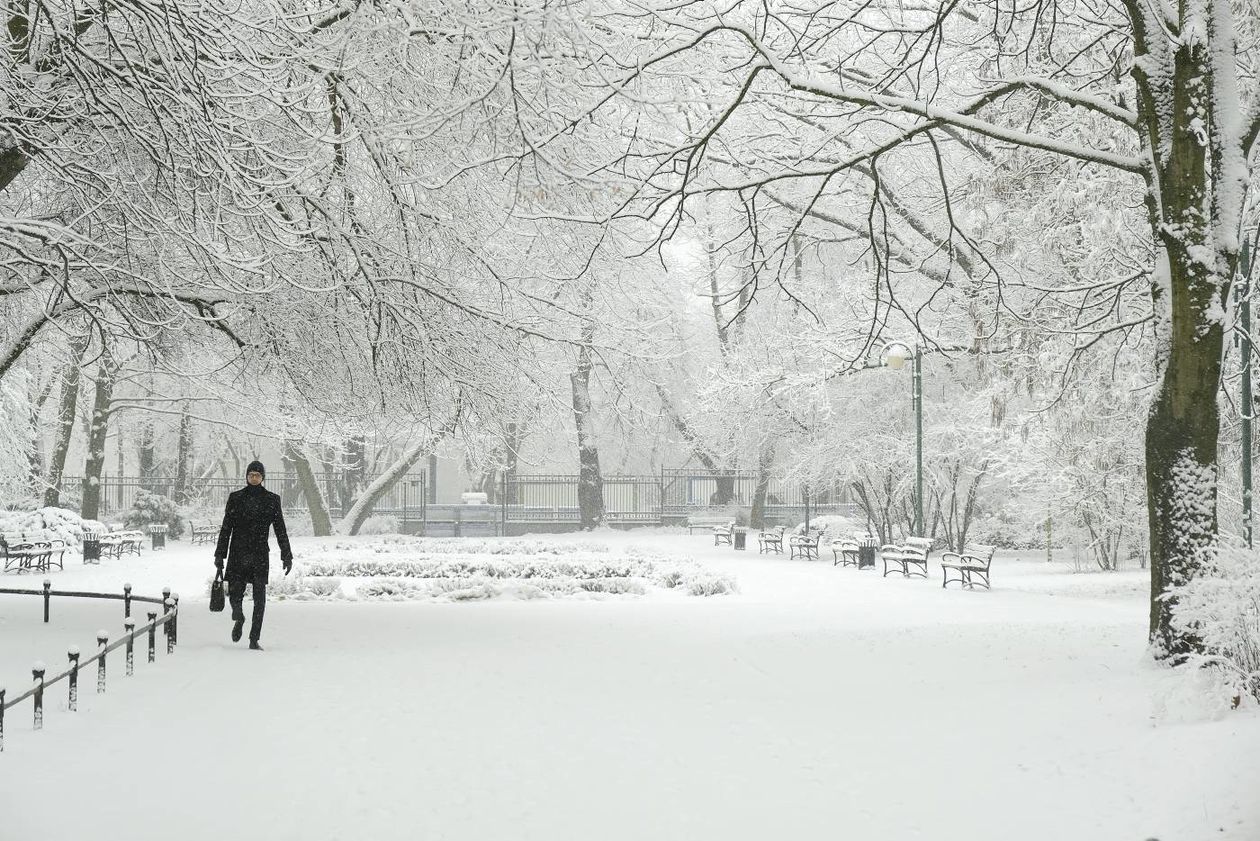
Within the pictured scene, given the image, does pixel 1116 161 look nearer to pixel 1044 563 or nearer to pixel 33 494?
pixel 1044 563

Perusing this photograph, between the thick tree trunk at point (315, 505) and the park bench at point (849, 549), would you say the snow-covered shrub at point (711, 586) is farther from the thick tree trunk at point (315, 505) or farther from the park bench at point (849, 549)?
the thick tree trunk at point (315, 505)

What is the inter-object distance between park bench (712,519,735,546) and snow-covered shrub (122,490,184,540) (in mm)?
16340

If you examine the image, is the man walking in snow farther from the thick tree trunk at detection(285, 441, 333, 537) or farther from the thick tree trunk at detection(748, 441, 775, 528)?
the thick tree trunk at detection(748, 441, 775, 528)

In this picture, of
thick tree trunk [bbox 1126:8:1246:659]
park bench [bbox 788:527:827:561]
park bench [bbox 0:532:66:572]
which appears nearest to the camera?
thick tree trunk [bbox 1126:8:1246:659]

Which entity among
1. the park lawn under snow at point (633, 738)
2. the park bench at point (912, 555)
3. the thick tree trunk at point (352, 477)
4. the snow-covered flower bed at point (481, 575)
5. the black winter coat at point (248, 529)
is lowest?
the park lawn under snow at point (633, 738)

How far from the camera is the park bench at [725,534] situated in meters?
31.1

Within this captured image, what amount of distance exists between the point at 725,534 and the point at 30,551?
17497mm

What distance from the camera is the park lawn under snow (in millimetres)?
5551

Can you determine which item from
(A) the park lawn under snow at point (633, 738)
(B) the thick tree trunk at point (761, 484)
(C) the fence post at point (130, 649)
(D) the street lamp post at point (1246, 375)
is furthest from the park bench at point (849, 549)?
(C) the fence post at point (130, 649)

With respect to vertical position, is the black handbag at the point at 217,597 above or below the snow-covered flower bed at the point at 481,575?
above

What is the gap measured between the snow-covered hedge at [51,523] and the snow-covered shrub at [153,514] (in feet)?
18.6

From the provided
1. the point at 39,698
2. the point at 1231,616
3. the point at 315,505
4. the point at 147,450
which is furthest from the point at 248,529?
the point at 147,450

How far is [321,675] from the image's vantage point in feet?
30.8

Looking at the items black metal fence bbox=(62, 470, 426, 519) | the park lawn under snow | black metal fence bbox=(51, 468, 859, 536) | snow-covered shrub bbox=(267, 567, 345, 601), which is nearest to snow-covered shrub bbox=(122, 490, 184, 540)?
black metal fence bbox=(51, 468, 859, 536)
